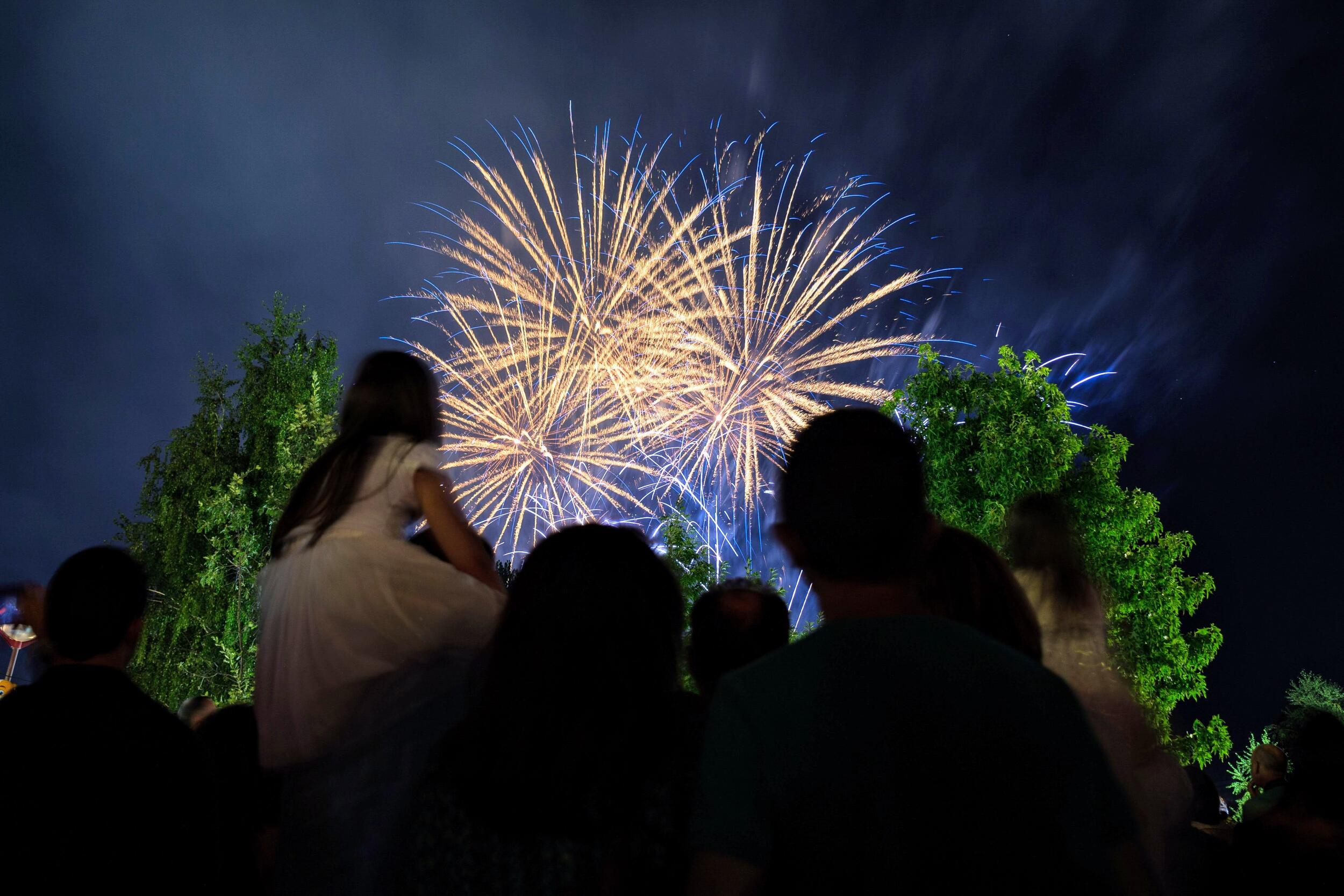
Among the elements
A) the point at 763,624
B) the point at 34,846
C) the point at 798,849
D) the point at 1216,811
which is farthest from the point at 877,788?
the point at 1216,811

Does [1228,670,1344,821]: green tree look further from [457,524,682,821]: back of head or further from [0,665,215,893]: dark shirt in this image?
[0,665,215,893]: dark shirt

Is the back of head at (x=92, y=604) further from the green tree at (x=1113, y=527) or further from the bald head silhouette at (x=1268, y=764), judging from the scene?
the green tree at (x=1113, y=527)

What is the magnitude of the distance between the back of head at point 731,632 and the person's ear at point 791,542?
1379 mm

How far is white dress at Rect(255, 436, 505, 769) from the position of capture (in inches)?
109

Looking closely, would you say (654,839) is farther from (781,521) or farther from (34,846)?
(34,846)

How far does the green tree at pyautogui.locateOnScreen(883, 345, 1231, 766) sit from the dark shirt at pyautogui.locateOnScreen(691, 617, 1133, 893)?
17.0 m

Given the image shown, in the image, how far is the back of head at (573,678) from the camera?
191cm

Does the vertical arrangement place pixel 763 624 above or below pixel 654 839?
above

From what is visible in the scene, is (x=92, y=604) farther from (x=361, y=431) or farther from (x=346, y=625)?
(x=361, y=431)

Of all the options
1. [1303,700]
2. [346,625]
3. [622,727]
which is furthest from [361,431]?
[1303,700]

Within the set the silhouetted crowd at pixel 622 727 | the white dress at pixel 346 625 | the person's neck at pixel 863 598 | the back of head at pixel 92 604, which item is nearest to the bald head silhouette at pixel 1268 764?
the silhouetted crowd at pixel 622 727

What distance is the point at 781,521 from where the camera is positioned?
6.53 ft

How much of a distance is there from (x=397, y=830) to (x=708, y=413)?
54.1 feet

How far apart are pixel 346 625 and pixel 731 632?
157cm
